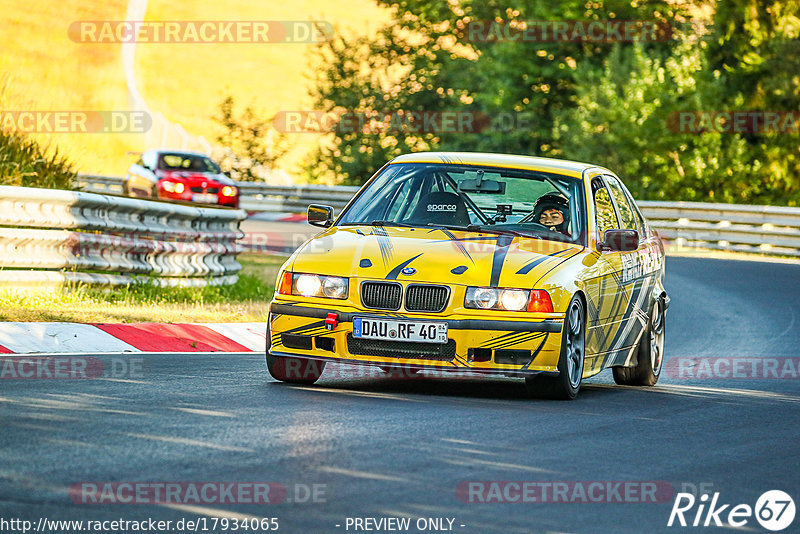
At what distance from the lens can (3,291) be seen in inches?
499

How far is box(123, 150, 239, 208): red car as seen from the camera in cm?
2939

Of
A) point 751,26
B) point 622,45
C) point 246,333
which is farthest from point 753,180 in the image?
point 246,333

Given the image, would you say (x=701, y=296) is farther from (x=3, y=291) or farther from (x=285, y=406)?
(x=285, y=406)

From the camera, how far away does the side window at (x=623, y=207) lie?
11547 millimetres

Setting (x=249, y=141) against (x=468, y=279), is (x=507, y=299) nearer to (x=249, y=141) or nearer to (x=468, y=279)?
(x=468, y=279)

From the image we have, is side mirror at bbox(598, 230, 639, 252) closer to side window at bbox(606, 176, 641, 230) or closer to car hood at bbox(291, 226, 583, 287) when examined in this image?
car hood at bbox(291, 226, 583, 287)

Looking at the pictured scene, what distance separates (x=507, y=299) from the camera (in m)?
9.14

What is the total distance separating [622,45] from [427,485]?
1510 inches

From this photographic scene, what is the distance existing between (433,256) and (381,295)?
0.45 metres

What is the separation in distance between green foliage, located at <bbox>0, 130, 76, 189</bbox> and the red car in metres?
11.8

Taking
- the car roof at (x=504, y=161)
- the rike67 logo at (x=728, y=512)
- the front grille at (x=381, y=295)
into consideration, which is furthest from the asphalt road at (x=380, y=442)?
the car roof at (x=504, y=161)

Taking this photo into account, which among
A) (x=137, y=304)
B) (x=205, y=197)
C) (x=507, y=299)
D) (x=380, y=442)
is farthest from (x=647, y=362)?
(x=205, y=197)

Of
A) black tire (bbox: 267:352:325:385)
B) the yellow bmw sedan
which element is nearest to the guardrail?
the yellow bmw sedan

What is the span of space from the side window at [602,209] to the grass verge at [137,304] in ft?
13.2
